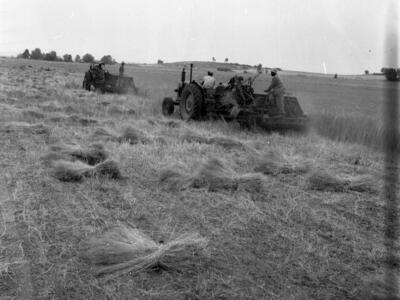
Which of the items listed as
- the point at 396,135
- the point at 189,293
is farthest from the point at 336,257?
the point at 396,135

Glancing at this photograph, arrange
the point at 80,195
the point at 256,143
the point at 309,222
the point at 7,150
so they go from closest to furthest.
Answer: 1. the point at 309,222
2. the point at 80,195
3. the point at 7,150
4. the point at 256,143

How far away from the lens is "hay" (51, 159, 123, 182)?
5.93m

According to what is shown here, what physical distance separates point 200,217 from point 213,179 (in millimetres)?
1272

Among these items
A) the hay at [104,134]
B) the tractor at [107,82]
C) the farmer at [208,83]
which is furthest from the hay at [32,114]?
the tractor at [107,82]

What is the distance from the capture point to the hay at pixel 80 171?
5.93m

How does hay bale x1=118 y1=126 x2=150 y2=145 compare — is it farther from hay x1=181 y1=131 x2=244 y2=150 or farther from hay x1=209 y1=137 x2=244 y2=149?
hay x1=209 y1=137 x2=244 y2=149

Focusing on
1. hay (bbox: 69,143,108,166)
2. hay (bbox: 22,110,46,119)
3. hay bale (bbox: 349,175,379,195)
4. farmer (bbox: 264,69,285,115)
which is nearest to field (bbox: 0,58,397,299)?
hay bale (bbox: 349,175,379,195)

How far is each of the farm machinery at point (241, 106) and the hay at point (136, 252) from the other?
7419 mm

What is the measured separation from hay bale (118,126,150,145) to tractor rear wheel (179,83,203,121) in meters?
3.33

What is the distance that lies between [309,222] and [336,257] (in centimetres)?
86

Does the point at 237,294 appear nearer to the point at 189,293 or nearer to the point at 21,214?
the point at 189,293

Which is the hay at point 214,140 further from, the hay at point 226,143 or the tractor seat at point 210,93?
the tractor seat at point 210,93

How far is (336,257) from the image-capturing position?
4.04m

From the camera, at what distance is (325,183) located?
635cm
